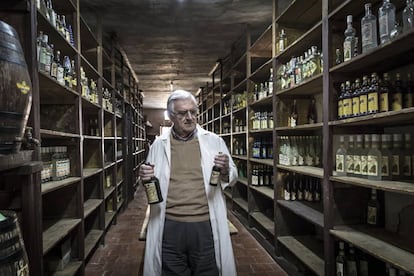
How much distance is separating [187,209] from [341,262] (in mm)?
1227

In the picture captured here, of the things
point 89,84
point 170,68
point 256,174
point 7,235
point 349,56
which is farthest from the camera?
point 170,68

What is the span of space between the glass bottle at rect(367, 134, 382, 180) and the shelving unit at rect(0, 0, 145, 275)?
1.81m

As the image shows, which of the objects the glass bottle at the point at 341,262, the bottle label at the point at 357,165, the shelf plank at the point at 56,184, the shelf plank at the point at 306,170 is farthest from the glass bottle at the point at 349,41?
the shelf plank at the point at 56,184

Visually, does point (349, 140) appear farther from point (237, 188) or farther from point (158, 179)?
point (237, 188)

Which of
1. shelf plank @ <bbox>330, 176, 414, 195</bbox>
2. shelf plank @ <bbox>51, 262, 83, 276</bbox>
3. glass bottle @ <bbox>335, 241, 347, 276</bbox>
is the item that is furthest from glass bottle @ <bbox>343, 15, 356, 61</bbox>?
shelf plank @ <bbox>51, 262, 83, 276</bbox>

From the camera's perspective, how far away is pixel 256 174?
4.31 metres

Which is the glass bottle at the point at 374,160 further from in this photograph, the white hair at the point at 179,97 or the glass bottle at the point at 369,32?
the white hair at the point at 179,97

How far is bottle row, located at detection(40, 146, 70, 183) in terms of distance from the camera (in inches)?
96.8

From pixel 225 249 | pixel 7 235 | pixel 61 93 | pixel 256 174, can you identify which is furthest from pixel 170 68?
pixel 7 235

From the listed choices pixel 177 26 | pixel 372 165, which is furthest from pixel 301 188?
pixel 177 26

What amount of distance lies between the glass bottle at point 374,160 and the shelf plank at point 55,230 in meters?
2.12

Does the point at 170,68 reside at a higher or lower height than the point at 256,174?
higher

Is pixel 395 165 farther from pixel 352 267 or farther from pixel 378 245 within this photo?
pixel 352 267

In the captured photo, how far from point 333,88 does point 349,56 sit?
252 millimetres
